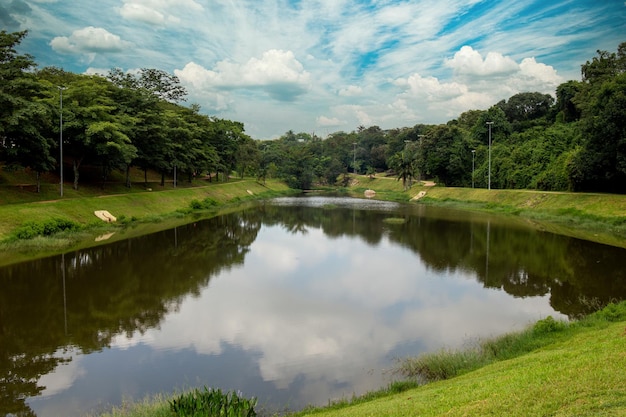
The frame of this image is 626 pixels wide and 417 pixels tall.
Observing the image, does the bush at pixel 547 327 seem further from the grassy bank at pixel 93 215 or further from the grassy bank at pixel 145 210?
the grassy bank at pixel 93 215

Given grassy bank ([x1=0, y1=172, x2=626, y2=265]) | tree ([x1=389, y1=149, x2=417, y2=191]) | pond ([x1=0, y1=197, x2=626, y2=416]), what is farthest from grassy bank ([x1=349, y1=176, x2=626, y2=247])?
tree ([x1=389, y1=149, x2=417, y2=191])

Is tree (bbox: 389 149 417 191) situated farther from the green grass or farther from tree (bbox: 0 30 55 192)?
the green grass

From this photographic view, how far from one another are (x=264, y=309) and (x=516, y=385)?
10169 millimetres

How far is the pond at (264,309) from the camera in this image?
10.0 metres

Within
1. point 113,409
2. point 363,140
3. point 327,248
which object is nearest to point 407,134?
point 363,140

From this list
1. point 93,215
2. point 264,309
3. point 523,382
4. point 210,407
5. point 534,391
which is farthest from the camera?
point 93,215

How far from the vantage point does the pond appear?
32.9 ft

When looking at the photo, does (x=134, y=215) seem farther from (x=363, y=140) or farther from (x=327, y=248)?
(x=363, y=140)

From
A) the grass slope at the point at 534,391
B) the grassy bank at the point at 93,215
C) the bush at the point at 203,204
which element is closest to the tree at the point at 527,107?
the bush at the point at 203,204

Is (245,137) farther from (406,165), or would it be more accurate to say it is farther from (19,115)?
(19,115)

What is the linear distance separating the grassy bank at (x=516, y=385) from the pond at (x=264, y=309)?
1093 millimetres

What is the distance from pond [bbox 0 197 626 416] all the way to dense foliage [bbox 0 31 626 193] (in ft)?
39.3

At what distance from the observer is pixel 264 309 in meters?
15.5

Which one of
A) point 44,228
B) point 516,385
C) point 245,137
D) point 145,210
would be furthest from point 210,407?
point 245,137
